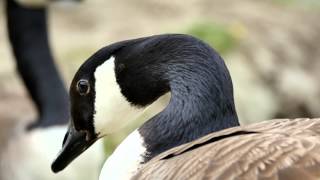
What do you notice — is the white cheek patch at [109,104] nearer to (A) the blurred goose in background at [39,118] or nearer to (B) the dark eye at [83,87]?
(B) the dark eye at [83,87]

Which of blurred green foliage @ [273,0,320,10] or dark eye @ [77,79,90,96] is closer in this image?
dark eye @ [77,79,90,96]

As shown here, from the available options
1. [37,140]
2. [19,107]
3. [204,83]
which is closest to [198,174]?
[204,83]

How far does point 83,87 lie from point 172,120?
430 mm

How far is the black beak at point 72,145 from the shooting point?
4324mm

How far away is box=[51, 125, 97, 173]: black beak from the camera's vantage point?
4.32 m

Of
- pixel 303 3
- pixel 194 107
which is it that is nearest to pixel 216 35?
pixel 303 3

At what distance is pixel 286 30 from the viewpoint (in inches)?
392

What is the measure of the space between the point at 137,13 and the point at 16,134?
333 centimetres

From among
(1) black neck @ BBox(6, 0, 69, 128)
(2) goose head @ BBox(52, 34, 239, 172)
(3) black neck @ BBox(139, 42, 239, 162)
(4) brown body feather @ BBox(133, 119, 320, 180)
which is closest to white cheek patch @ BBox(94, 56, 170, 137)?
(2) goose head @ BBox(52, 34, 239, 172)

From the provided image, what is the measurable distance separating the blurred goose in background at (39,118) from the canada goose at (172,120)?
2568mm

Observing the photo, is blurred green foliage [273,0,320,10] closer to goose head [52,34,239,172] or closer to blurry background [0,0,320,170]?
blurry background [0,0,320,170]

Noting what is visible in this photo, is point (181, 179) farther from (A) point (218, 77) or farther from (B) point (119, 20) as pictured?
(B) point (119, 20)

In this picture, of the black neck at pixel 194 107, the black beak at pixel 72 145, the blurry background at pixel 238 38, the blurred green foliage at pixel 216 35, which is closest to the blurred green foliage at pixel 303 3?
the blurry background at pixel 238 38

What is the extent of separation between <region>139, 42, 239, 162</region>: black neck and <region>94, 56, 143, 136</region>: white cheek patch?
8.3 inches
